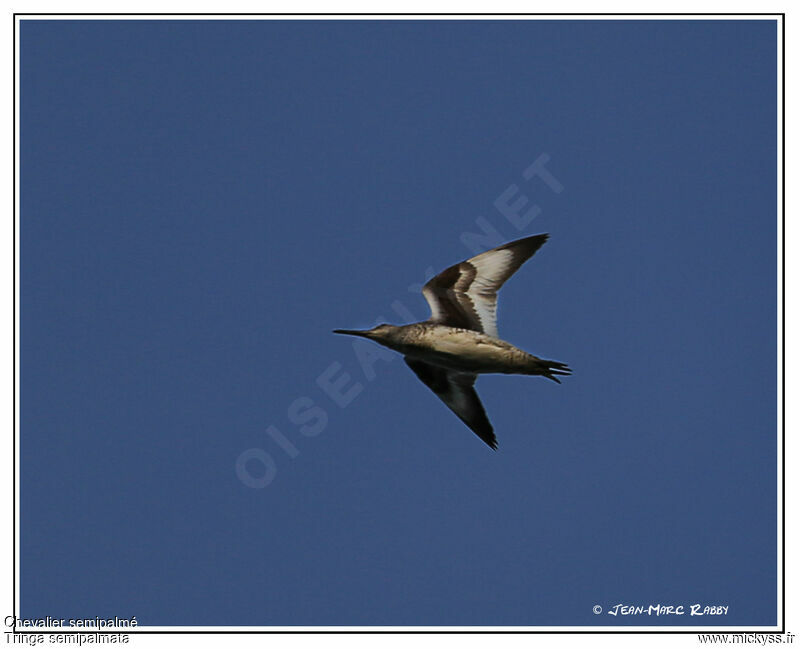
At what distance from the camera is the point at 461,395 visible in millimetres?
11836

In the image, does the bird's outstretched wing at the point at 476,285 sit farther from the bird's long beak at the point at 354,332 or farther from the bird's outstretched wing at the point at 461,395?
the bird's outstretched wing at the point at 461,395

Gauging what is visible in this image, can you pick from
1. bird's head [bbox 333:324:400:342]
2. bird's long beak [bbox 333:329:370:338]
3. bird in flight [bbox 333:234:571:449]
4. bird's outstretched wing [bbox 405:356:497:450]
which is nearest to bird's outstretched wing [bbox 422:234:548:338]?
bird in flight [bbox 333:234:571:449]

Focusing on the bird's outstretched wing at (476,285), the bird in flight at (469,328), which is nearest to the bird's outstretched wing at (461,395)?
the bird in flight at (469,328)

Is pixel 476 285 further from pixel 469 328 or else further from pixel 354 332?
pixel 354 332

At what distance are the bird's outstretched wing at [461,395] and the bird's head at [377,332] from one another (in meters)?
1.28

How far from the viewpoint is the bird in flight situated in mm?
10117

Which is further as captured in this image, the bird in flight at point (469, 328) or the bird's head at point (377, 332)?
the bird's head at point (377, 332)

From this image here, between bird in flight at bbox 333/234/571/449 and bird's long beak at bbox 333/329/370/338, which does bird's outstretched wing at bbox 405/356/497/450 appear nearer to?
bird in flight at bbox 333/234/571/449

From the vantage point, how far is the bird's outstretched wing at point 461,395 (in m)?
11.8

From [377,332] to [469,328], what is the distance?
1182 millimetres

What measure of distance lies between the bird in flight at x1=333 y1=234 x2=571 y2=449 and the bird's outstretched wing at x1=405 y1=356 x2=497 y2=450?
1.03 ft
